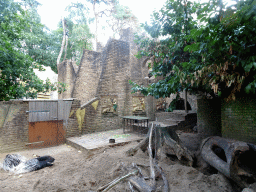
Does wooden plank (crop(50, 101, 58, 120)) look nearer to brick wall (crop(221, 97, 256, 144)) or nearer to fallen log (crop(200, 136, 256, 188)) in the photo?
fallen log (crop(200, 136, 256, 188))

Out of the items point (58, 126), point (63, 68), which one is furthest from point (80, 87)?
point (58, 126)

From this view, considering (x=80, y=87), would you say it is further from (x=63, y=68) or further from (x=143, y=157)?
(x=143, y=157)

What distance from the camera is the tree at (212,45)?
2.64 metres

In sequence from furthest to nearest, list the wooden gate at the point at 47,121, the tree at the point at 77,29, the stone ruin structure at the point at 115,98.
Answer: the tree at the point at 77,29, the stone ruin structure at the point at 115,98, the wooden gate at the point at 47,121

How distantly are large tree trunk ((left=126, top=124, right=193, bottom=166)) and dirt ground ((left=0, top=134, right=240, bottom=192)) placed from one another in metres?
0.22

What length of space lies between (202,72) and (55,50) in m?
20.4

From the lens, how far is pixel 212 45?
116 inches

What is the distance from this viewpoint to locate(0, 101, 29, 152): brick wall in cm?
638

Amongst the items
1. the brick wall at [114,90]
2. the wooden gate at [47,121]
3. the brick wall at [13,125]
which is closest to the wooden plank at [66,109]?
the wooden gate at [47,121]

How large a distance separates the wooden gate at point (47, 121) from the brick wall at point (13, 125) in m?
0.22

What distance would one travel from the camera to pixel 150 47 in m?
5.96

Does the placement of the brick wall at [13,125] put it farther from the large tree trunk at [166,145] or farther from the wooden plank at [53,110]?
the large tree trunk at [166,145]

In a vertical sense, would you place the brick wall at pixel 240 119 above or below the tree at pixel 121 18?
below

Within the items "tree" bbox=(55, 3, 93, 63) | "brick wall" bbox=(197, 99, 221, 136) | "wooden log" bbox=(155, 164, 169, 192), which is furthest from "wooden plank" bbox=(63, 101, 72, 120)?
"tree" bbox=(55, 3, 93, 63)
